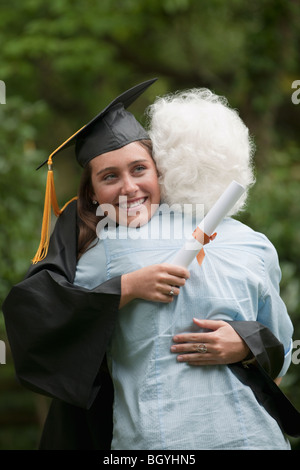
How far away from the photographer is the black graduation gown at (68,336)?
1986 mm

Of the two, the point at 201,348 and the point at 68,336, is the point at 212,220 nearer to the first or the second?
the point at 201,348

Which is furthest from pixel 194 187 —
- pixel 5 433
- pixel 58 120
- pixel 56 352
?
pixel 58 120

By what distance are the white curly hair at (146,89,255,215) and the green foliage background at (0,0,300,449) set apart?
5.90 feet

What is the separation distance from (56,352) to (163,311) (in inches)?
15.6

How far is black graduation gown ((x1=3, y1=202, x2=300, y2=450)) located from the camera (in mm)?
1986

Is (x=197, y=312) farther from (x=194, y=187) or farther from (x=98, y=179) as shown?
(x=98, y=179)

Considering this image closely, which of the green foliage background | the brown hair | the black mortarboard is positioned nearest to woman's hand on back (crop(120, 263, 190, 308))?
the brown hair

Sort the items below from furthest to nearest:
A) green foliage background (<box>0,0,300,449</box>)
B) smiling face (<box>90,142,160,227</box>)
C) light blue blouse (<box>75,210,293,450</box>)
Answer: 1. green foliage background (<box>0,0,300,449</box>)
2. smiling face (<box>90,142,160,227</box>)
3. light blue blouse (<box>75,210,293,450</box>)

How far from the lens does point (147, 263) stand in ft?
6.60

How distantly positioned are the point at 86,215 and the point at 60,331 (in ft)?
1.43

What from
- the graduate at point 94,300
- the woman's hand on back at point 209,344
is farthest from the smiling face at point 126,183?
the woman's hand on back at point 209,344

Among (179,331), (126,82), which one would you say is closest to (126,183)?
(179,331)

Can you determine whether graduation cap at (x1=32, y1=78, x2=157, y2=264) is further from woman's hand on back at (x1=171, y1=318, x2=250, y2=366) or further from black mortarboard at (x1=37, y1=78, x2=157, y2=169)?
woman's hand on back at (x1=171, y1=318, x2=250, y2=366)

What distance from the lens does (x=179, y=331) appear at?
198 cm
